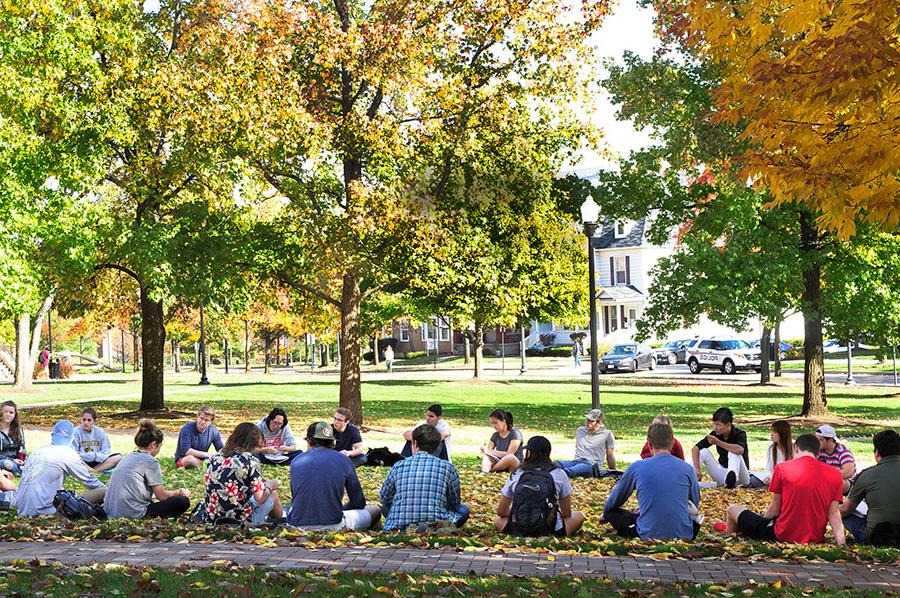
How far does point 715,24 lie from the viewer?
11.5 m

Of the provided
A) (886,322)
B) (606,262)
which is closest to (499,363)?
(606,262)

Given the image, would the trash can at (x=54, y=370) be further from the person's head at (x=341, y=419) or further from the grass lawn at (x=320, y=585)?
the grass lawn at (x=320, y=585)

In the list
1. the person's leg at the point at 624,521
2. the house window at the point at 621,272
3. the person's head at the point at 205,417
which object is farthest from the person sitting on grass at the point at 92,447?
the house window at the point at 621,272

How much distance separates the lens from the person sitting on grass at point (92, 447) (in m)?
14.2

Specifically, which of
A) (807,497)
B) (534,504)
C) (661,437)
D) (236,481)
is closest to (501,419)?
(534,504)

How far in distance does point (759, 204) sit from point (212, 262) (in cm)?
1397

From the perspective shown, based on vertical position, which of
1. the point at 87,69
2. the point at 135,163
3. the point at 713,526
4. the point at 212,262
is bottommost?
the point at 713,526

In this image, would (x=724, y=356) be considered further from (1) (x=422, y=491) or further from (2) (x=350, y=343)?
(1) (x=422, y=491)

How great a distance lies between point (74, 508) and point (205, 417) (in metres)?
4.63

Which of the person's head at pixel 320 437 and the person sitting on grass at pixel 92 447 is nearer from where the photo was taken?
the person's head at pixel 320 437

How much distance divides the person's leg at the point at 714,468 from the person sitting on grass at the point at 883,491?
4464mm

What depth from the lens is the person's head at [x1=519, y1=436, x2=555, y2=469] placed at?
29.7 ft

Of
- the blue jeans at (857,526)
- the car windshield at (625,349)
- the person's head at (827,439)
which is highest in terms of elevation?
the car windshield at (625,349)

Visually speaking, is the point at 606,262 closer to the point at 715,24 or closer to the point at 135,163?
the point at 135,163
